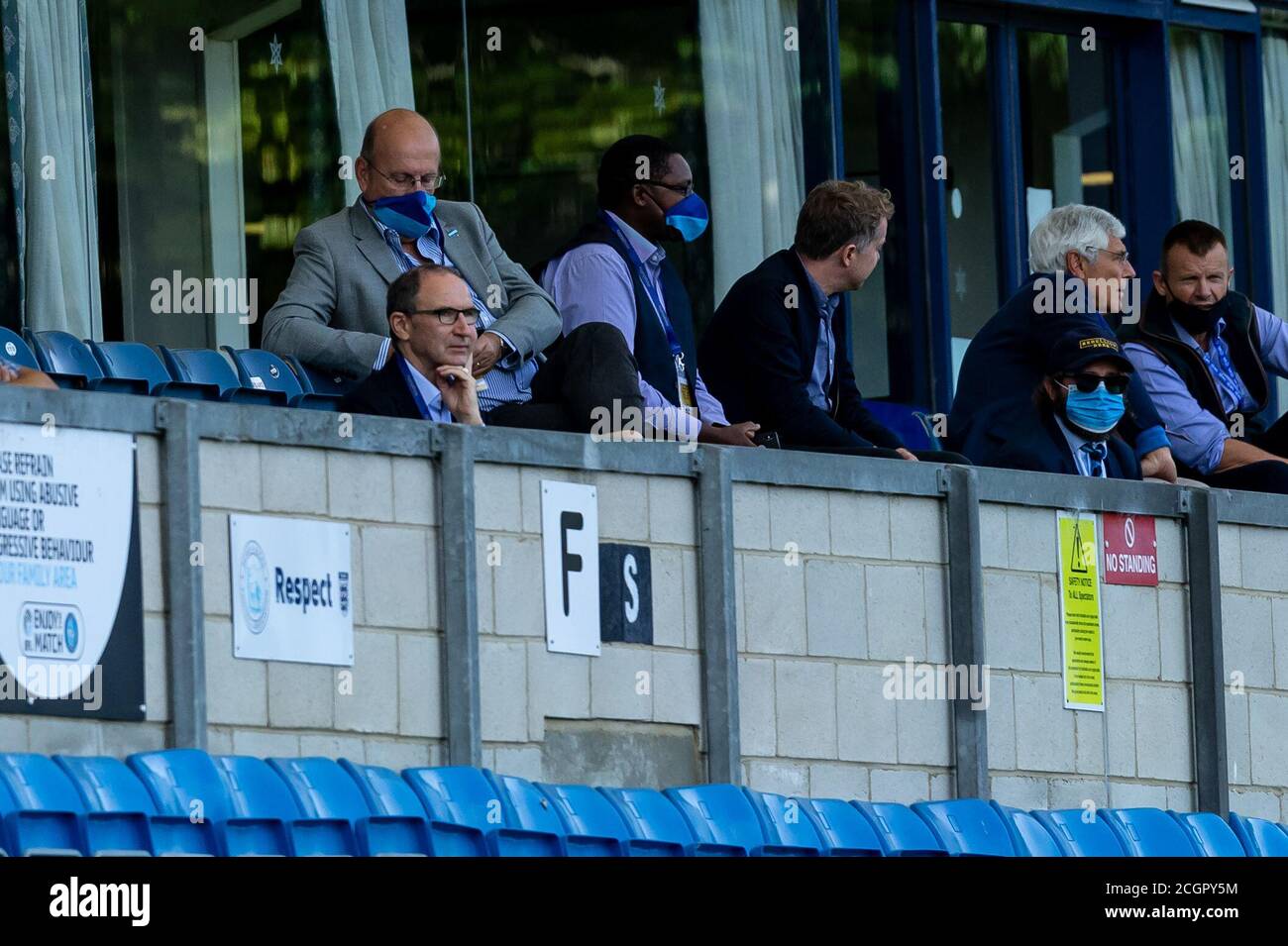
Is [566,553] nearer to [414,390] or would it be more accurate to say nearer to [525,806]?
[414,390]

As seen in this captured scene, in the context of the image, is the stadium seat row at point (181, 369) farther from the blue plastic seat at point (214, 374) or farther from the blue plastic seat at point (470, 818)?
the blue plastic seat at point (470, 818)

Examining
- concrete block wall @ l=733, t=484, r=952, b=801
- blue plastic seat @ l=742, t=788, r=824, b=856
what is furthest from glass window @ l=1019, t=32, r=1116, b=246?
blue plastic seat @ l=742, t=788, r=824, b=856

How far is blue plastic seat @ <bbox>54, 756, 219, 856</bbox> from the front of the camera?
5781mm

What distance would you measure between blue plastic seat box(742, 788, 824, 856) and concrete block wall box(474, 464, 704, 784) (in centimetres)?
43

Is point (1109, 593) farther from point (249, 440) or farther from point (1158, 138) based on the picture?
point (1158, 138)

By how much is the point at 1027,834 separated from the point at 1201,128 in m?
6.31

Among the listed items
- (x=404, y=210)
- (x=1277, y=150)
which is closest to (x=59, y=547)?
(x=404, y=210)

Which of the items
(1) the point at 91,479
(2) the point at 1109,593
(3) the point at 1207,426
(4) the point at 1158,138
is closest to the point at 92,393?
(1) the point at 91,479

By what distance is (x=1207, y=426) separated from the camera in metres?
10.1

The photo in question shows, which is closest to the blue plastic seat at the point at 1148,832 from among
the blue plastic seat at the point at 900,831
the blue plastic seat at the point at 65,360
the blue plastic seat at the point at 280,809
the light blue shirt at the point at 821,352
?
the blue plastic seat at the point at 900,831

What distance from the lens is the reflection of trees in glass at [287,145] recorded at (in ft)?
35.2

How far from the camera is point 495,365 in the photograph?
8.34m

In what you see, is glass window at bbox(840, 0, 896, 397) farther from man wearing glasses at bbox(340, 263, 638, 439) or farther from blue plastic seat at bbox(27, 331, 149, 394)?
blue plastic seat at bbox(27, 331, 149, 394)
